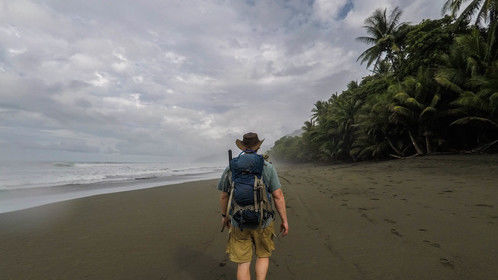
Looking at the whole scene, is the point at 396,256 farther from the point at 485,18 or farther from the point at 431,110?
the point at 485,18

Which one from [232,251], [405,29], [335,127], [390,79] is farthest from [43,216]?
[405,29]

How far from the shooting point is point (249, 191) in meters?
2.42

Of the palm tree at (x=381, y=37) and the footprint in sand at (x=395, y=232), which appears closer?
the footprint in sand at (x=395, y=232)

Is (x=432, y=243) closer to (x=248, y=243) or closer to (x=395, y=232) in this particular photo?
(x=395, y=232)

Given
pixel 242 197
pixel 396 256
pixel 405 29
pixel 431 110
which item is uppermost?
pixel 405 29

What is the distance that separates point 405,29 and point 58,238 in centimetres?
3548

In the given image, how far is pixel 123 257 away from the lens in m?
3.79

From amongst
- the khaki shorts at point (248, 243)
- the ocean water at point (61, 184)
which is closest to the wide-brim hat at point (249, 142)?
the khaki shorts at point (248, 243)

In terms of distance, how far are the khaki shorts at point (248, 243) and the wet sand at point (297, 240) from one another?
88 centimetres

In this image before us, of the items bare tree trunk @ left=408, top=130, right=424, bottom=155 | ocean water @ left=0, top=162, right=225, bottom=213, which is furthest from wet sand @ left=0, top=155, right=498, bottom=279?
bare tree trunk @ left=408, top=130, right=424, bottom=155

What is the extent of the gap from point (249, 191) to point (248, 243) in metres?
0.61

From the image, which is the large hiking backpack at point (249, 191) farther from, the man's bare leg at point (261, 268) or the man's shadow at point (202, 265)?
the man's shadow at point (202, 265)

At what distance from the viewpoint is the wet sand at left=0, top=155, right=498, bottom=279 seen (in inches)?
124

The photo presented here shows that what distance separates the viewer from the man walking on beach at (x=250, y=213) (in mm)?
2420
